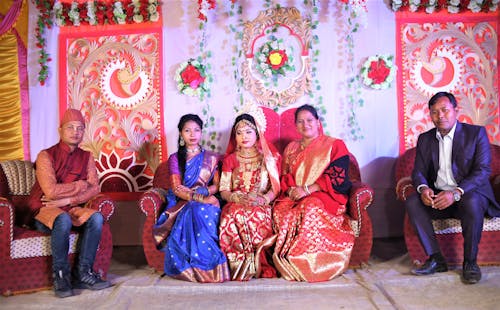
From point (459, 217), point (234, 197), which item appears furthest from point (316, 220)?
point (459, 217)

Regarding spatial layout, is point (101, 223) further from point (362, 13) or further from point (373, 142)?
point (362, 13)

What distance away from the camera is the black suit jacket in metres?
3.41

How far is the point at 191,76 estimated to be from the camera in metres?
4.62

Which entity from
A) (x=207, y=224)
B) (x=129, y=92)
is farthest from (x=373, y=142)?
(x=129, y=92)

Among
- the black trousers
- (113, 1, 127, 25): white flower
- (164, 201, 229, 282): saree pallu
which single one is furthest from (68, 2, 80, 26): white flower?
the black trousers

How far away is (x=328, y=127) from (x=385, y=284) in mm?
1954

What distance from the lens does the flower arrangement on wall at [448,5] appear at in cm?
456

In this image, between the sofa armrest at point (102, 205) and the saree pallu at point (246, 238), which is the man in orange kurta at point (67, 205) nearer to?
the sofa armrest at point (102, 205)

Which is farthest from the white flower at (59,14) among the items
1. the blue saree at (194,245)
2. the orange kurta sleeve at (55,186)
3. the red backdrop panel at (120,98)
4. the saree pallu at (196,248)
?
the saree pallu at (196,248)

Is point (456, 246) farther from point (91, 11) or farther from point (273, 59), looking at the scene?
point (91, 11)

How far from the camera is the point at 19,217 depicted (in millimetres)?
3598

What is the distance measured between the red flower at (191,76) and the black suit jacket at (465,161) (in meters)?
2.32

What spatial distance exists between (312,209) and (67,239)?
1.89 m

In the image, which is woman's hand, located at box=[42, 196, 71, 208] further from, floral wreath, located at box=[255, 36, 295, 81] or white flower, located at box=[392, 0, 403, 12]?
white flower, located at box=[392, 0, 403, 12]
